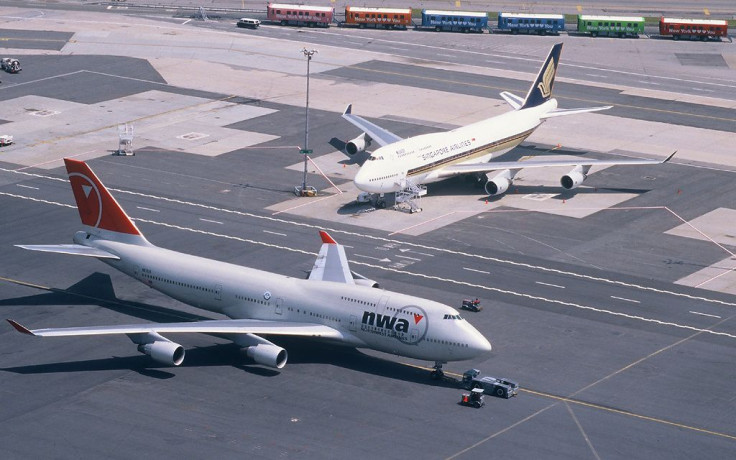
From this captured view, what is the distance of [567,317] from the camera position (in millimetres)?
86062

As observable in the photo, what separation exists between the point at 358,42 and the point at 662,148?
212ft

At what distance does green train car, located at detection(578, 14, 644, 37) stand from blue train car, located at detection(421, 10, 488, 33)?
52.6 feet

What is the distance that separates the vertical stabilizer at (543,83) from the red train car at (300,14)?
66.7 m

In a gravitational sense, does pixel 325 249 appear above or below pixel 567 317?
above

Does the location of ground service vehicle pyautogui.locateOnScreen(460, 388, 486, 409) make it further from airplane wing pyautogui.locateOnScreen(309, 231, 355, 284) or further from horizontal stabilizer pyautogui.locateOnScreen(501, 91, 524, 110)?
horizontal stabilizer pyautogui.locateOnScreen(501, 91, 524, 110)

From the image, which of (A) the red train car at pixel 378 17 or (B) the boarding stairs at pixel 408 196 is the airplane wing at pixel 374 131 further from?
(A) the red train car at pixel 378 17

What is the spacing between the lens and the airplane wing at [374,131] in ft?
407

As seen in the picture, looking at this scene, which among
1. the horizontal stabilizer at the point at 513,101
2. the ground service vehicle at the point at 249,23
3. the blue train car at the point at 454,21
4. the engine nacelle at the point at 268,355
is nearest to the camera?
the engine nacelle at the point at 268,355

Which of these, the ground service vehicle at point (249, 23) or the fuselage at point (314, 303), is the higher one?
the ground service vehicle at point (249, 23)

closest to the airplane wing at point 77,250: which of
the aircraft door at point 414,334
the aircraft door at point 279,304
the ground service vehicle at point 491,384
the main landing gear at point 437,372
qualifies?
the aircraft door at point 279,304

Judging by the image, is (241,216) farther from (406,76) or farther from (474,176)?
(406,76)

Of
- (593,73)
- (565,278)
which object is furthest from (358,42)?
(565,278)

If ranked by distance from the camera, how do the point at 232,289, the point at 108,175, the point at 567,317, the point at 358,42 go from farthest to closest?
1. the point at 358,42
2. the point at 108,175
3. the point at 567,317
4. the point at 232,289

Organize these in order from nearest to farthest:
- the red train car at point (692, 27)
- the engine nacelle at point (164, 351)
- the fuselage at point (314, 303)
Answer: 1. the fuselage at point (314, 303)
2. the engine nacelle at point (164, 351)
3. the red train car at point (692, 27)
